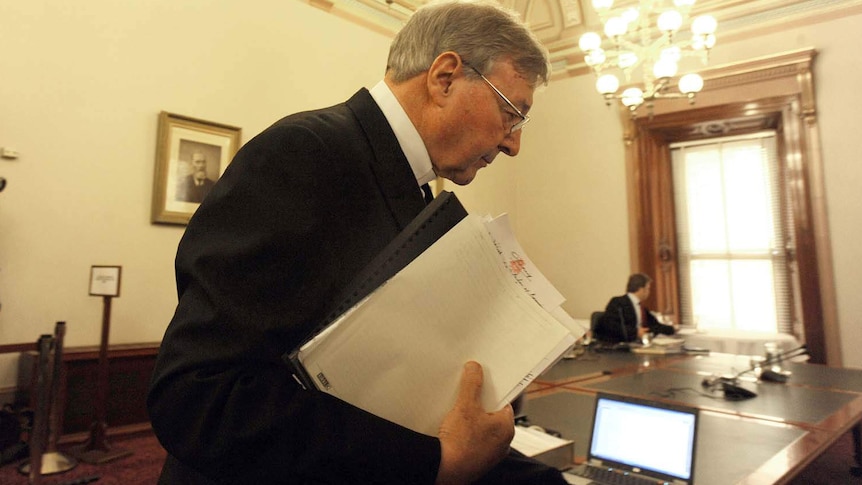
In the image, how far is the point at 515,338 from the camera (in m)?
0.67

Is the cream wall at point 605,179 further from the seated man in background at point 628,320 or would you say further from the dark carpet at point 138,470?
the dark carpet at point 138,470

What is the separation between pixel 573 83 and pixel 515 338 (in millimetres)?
6776

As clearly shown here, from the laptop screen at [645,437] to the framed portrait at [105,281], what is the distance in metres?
3.08

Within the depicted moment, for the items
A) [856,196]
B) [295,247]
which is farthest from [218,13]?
[856,196]

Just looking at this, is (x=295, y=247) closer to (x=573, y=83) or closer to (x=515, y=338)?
(x=515, y=338)

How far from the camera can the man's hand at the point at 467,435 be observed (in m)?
Answer: 0.64

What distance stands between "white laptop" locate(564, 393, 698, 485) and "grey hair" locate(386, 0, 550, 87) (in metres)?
1.12

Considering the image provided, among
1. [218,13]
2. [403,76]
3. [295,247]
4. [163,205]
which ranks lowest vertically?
[295,247]

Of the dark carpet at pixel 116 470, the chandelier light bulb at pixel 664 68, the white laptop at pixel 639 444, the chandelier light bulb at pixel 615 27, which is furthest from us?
the chandelier light bulb at pixel 615 27

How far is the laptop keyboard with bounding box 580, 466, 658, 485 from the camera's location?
4.90 feet

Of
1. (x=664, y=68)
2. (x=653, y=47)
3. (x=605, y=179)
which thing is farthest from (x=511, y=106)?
(x=605, y=179)

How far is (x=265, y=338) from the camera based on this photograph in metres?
0.62

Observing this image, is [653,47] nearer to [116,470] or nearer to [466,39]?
[466,39]

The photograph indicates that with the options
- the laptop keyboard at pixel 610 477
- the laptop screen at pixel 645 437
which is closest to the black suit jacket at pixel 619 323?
the laptop screen at pixel 645 437
